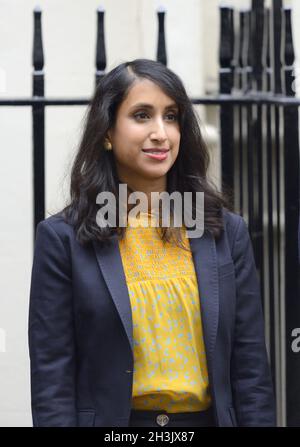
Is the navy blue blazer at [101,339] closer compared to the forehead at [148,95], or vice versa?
the navy blue blazer at [101,339]

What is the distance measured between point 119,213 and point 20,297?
2332mm

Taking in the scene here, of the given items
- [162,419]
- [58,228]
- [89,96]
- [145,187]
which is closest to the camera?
[162,419]

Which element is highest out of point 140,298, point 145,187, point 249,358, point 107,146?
point 107,146

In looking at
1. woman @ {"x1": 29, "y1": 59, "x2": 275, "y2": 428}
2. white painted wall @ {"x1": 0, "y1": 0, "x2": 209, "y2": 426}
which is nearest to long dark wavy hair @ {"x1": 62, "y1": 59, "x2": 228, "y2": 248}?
woman @ {"x1": 29, "y1": 59, "x2": 275, "y2": 428}

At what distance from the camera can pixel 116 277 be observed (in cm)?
335

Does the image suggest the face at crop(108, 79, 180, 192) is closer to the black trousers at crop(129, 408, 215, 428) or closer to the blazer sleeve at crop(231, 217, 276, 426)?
the blazer sleeve at crop(231, 217, 276, 426)

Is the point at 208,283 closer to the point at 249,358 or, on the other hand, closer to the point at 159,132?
the point at 249,358

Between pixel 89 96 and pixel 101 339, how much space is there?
297 cm

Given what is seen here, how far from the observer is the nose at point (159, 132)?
3457 millimetres

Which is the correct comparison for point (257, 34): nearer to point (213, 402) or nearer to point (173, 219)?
point (173, 219)

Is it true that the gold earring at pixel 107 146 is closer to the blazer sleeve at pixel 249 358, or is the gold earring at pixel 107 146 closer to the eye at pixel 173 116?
the eye at pixel 173 116

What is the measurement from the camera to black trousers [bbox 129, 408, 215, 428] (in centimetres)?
332

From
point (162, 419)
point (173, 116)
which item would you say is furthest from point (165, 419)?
point (173, 116)

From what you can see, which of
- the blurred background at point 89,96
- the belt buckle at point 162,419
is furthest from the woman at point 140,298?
the blurred background at point 89,96
